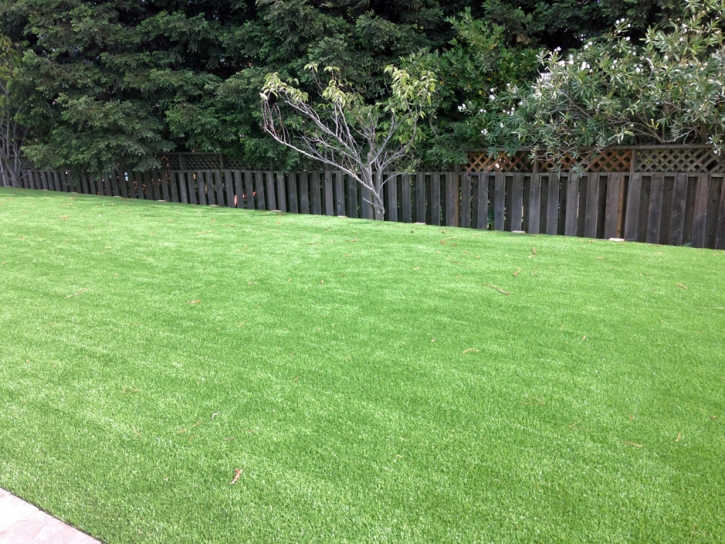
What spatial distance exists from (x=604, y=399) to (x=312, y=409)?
1505 mm

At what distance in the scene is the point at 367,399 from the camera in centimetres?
270

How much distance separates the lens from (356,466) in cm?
218

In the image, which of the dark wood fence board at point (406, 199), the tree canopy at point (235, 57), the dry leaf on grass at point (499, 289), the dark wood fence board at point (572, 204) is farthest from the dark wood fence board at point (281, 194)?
the dry leaf on grass at point (499, 289)

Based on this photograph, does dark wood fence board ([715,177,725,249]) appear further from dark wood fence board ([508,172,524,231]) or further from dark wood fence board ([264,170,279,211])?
dark wood fence board ([264,170,279,211])

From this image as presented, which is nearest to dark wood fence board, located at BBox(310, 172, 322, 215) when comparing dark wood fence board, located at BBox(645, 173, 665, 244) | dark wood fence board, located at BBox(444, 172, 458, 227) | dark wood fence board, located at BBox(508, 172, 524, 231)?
dark wood fence board, located at BBox(444, 172, 458, 227)

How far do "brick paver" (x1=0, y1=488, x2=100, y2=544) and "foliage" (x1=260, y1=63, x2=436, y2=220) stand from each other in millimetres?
7169

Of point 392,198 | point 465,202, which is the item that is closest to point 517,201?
point 465,202

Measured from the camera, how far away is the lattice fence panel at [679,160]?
6746 millimetres

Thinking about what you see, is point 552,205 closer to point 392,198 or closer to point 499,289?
point 392,198

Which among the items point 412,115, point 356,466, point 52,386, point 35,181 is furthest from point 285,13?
point 35,181

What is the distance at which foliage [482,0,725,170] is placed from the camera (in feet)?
21.0

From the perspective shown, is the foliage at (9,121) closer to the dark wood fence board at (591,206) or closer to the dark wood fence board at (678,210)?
the dark wood fence board at (591,206)

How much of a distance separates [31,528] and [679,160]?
25.6ft

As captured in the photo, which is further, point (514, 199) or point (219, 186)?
point (219, 186)
